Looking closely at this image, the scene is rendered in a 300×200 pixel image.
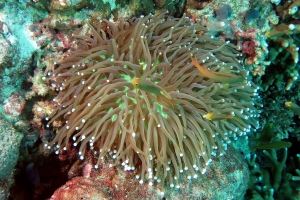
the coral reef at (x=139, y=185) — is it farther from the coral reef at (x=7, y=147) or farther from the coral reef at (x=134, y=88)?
the coral reef at (x=7, y=147)

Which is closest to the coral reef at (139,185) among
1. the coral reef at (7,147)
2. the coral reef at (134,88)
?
the coral reef at (134,88)

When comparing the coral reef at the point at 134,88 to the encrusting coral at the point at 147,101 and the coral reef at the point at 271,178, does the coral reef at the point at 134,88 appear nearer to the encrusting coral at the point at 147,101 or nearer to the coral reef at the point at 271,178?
the encrusting coral at the point at 147,101

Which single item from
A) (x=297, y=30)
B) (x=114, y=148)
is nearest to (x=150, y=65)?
(x=114, y=148)

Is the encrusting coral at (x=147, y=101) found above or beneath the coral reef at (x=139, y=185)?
above

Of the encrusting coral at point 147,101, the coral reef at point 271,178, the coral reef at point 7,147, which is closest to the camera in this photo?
the coral reef at point 7,147

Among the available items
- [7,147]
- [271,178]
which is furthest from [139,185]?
[271,178]

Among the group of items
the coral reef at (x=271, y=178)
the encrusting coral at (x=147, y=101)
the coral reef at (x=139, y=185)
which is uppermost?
the encrusting coral at (x=147, y=101)

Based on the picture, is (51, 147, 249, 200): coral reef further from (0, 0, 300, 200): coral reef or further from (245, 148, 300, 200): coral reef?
(245, 148, 300, 200): coral reef

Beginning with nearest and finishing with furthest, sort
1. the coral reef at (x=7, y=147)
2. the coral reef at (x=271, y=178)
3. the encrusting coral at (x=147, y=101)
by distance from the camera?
1. the coral reef at (x=7, y=147)
2. the encrusting coral at (x=147, y=101)
3. the coral reef at (x=271, y=178)

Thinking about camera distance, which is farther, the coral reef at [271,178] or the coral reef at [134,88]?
the coral reef at [271,178]
